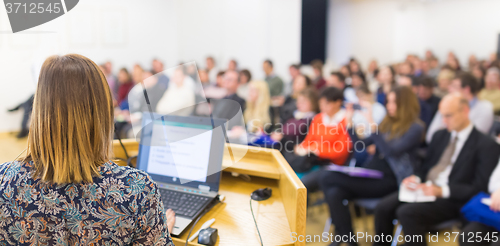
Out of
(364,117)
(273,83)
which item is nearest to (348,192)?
(364,117)

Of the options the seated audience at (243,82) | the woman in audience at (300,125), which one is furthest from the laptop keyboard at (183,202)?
the seated audience at (243,82)

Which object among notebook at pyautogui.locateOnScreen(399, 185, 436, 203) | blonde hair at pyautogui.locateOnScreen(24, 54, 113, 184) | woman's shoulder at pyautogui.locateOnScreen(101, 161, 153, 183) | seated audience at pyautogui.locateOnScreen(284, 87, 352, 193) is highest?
blonde hair at pyautogui.locateOnScreen(24, 54, 113, 184)

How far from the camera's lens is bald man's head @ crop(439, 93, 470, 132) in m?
2.36

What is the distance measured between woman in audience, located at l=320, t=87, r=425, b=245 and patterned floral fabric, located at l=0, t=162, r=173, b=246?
194 centimetres

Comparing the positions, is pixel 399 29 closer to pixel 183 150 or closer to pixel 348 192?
pixel 348 192

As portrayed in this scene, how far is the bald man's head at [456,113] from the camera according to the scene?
7.73ft

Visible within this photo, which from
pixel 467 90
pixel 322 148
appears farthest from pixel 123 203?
pixel 467 90

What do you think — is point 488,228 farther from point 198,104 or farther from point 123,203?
point 123,203

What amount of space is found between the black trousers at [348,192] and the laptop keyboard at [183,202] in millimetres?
1454

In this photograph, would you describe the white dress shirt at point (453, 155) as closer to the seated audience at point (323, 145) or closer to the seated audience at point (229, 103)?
the seated audience at point (323, 145)

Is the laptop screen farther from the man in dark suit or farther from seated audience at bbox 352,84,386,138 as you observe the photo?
seated audience at bbox 352,84,386,138

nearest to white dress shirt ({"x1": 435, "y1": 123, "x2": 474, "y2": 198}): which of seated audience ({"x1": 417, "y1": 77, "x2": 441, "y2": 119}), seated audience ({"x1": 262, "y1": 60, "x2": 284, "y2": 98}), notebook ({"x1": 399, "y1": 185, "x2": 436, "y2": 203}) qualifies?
notebook ({"x1": 399, "y1": 185, "x2": 436, "y2": 203})

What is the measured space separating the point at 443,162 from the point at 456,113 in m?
0.35

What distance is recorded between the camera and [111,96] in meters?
0.90
